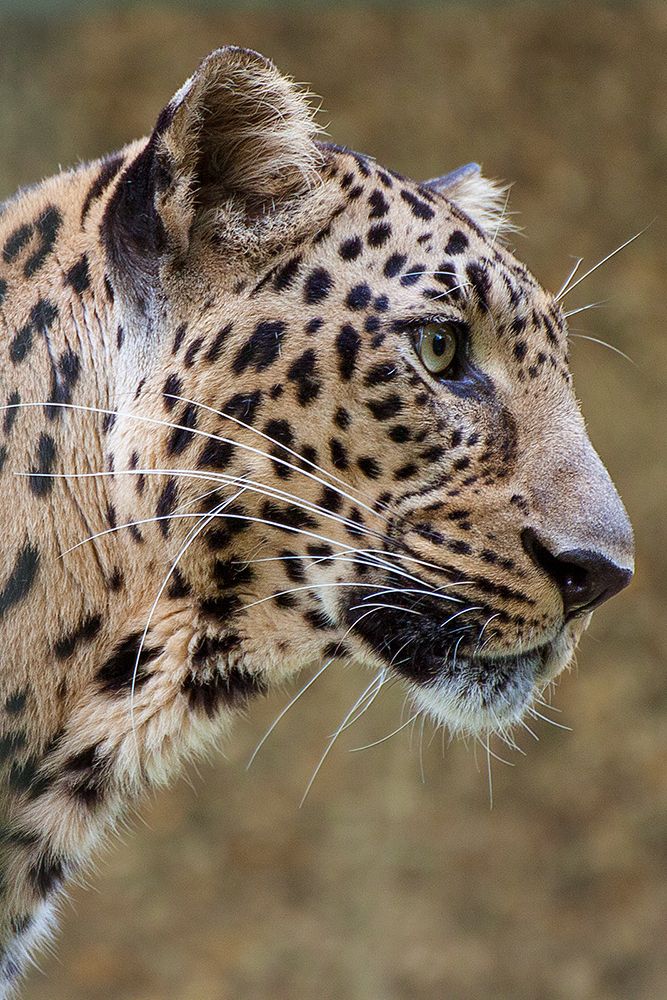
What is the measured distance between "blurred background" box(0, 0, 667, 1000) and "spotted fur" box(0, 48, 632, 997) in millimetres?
4645

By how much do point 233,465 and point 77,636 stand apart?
51 centimetres

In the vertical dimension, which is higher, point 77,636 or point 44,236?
point 44,236

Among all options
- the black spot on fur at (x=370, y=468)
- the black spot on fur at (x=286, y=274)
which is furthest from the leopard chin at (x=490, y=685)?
the black spot on fur at (x=286, y=274)

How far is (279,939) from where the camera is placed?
24.6 feet

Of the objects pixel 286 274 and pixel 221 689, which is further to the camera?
pixel 221 689

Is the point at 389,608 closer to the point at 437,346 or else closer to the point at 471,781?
the point at 437,346

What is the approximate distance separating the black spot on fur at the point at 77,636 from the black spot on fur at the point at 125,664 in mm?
70

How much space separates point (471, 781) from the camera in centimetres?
769

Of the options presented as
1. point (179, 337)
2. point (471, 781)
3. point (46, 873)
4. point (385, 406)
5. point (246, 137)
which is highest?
point (246, 137)

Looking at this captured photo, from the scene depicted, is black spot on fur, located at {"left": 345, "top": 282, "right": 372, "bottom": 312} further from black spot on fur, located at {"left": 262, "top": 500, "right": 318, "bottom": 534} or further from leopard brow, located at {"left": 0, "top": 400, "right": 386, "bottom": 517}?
black spot on fur, located at {"left": 262, "top": 500, "right": 318, "bottom": 534}

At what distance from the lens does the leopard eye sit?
2883mm

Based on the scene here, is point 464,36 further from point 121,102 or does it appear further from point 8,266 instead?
point 8,266

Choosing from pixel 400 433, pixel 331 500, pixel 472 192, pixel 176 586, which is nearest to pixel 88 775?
pixel 176 586

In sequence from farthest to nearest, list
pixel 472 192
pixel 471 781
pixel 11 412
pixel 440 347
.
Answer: pixel 471 781 < pixel 472 192 < pixel 440 347 < pixel 11 412
